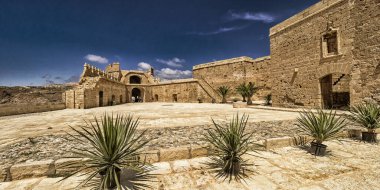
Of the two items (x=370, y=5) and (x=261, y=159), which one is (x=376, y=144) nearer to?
(x=261, y=159)

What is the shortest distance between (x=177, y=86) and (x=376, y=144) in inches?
761

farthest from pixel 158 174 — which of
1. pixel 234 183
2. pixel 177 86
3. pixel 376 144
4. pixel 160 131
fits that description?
pixel 177 86

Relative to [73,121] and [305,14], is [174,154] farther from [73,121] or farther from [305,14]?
[305,14]

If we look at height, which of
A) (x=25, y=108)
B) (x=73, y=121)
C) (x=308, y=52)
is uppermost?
(x=308, y=52)

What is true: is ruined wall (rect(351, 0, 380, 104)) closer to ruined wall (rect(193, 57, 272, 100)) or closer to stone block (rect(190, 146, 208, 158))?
stone block (rect(190, 146, 208, 158))

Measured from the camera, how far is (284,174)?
93.3 inches

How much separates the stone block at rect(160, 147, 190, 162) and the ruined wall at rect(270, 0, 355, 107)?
343 inches

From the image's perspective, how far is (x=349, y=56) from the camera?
7488 millimetres

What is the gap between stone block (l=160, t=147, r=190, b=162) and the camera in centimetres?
289

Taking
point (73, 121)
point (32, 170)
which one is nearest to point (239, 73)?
point (73, 121)

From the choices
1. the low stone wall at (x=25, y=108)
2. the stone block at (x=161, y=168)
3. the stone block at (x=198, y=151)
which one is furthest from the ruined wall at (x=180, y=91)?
the stone block at (x=161, y=168)

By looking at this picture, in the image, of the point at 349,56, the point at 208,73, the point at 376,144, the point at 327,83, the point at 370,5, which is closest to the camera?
the point at 376,144

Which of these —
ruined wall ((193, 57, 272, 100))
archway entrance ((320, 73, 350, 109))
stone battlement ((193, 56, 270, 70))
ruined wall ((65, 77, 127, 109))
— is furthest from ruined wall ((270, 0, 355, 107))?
ruined wall ((65, 77, 127, 109))

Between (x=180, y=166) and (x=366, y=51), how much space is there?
9.06 meters
